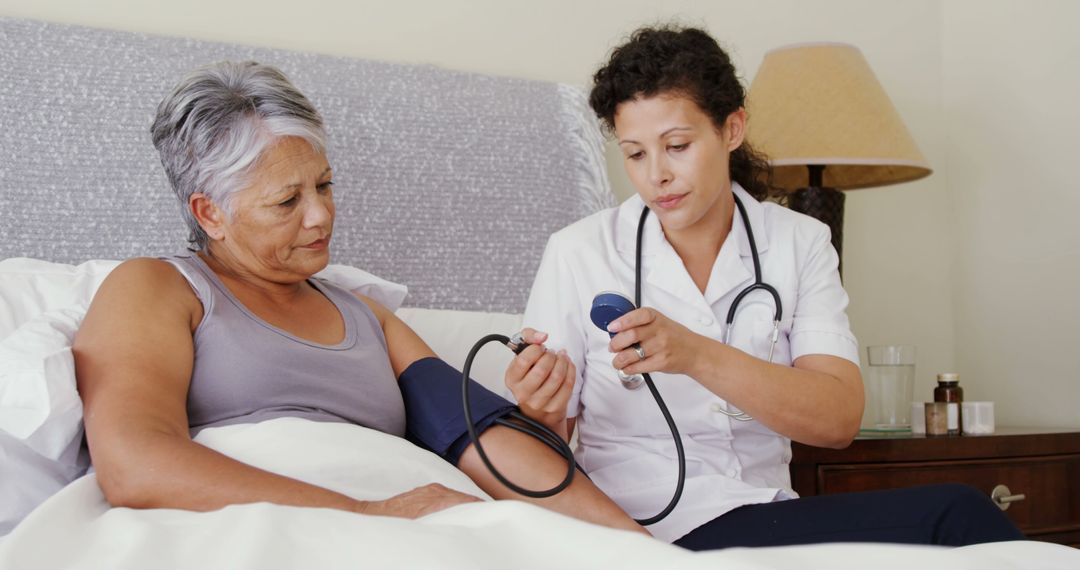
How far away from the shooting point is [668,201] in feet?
4.88

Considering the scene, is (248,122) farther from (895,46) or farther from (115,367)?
(895,46)

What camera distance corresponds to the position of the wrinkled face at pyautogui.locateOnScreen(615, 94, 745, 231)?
1.46m

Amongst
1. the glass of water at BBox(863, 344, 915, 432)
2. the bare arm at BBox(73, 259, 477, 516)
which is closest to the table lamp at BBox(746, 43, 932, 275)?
the glass of water at BBox(863, 344, 915, 432)

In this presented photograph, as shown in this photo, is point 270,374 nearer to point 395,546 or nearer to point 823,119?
point 395,546

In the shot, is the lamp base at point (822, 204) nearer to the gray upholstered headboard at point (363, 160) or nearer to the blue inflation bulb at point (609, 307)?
the gray upholstered headboard at point (363, 160)

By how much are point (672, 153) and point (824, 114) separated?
842 mm

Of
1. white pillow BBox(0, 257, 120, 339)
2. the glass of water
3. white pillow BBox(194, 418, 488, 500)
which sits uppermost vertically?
white pillow BBox(0, 257, 120, 339)

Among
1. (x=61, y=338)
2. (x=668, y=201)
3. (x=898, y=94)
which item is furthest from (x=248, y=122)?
(x=898, y=94)

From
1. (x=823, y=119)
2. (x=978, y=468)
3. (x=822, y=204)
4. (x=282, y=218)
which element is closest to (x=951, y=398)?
(x=978, y=468)

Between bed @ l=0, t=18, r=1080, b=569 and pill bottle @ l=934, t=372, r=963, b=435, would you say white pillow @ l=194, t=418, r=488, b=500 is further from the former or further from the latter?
pill bottle @ l=934, t=372, r=963, b=435

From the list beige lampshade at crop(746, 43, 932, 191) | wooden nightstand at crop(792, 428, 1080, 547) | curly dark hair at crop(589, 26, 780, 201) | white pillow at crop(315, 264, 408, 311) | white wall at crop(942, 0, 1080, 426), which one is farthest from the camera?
white wall at crop(942, 0, 1080, 426)

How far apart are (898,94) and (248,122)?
191 centimetres

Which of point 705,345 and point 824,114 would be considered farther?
point 824,114

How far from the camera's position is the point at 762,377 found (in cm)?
137
